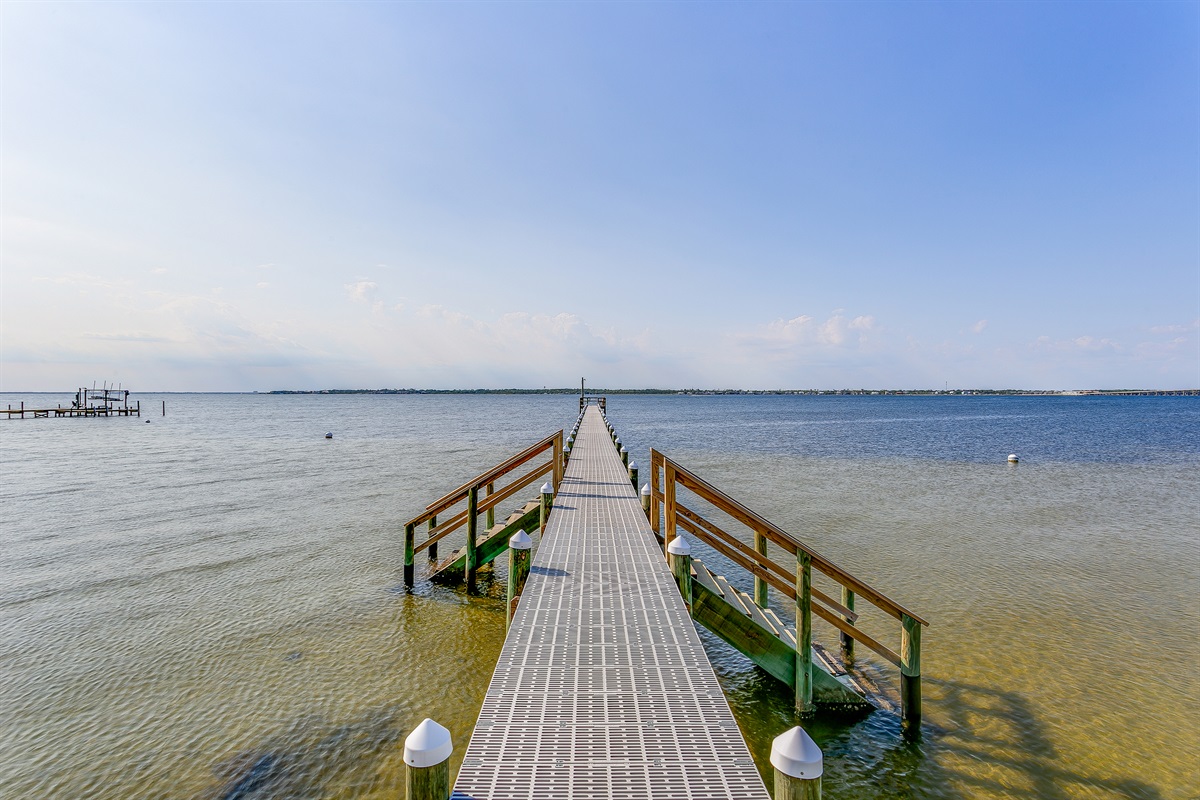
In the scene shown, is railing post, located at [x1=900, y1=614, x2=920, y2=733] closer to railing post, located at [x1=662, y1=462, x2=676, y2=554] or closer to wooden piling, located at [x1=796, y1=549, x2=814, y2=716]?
wooden piling, located at [x1=796, y1=549, x2=814, y2=716]

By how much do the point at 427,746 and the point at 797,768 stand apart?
212 cm

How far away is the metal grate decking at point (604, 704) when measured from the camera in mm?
3656

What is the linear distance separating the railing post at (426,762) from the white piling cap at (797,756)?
1896mm

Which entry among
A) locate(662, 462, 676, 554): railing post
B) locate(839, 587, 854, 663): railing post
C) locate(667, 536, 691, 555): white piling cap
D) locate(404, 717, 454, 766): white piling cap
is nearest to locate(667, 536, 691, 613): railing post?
locate(667, 536, 691, 555): white piling cap

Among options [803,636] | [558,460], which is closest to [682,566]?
[803,636]

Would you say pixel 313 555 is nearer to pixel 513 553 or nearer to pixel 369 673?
pixel 369 673

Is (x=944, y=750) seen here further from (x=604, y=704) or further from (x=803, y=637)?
(x=604, y=704)

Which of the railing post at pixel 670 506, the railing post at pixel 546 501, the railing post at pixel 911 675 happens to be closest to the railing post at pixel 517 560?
the railing post at pixel 670 506

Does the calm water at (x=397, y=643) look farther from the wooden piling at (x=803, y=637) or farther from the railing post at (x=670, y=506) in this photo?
the railing post at (x=670, y=506)

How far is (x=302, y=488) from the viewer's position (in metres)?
24.6

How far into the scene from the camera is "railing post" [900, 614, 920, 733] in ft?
24.2

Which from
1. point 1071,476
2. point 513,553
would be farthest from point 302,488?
point 1071,476

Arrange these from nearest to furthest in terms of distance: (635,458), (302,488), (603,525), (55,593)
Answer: (603,525)
(55,593)
(302,488)
(635,458)

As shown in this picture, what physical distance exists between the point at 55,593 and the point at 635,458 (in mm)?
27816
